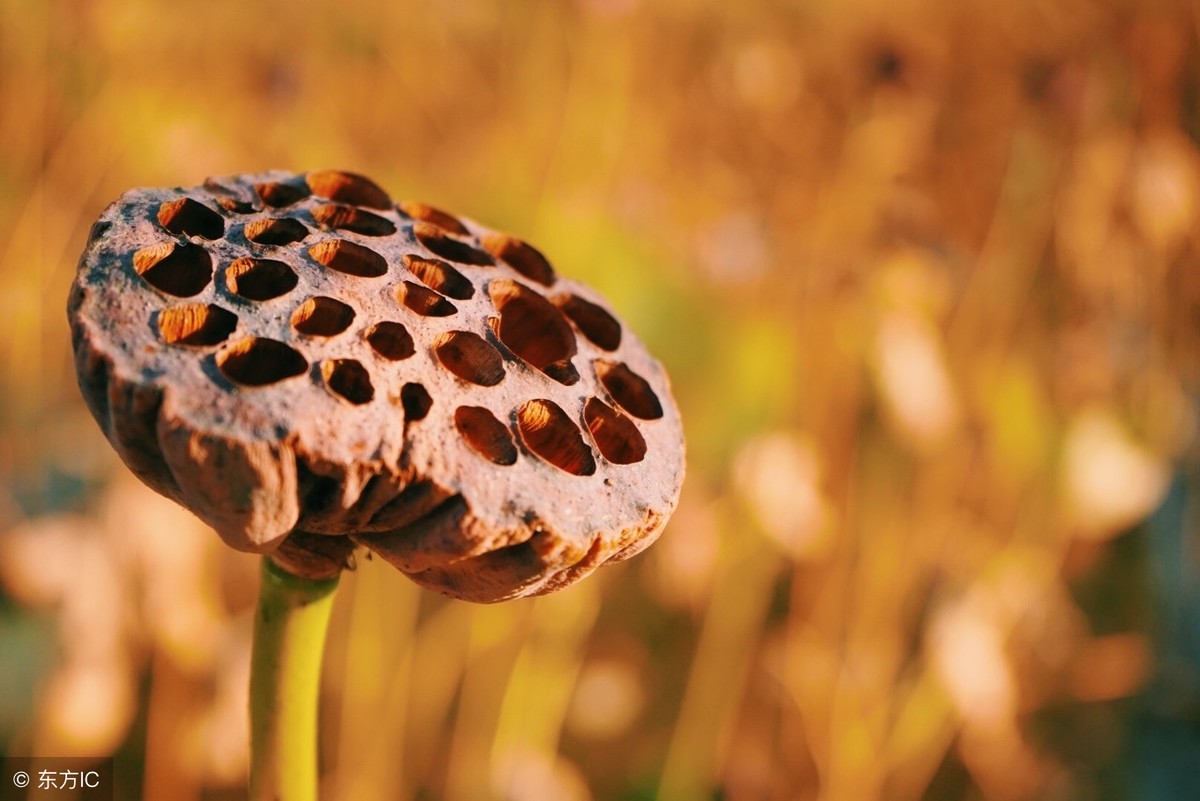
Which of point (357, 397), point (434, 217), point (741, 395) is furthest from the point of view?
point (741, 395)

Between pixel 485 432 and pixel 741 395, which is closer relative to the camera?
pixel 485 432

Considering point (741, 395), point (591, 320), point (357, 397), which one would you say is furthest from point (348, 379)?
point (741, 395)

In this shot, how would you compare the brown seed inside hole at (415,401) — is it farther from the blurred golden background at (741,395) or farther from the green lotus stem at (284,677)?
the blurred golden background at (741,395)

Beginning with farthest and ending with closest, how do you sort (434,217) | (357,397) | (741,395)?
(741,395), (434,217), (357,397)

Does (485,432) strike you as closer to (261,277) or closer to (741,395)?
(261,277)

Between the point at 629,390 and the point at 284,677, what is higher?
the point at 629,390

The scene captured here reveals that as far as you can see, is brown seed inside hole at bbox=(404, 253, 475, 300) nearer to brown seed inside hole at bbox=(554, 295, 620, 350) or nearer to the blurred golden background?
brown seed inside hole at bbox=(554, 295, 620, 350)

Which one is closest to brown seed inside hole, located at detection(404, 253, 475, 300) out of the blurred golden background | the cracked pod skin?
the cracked pod skin
